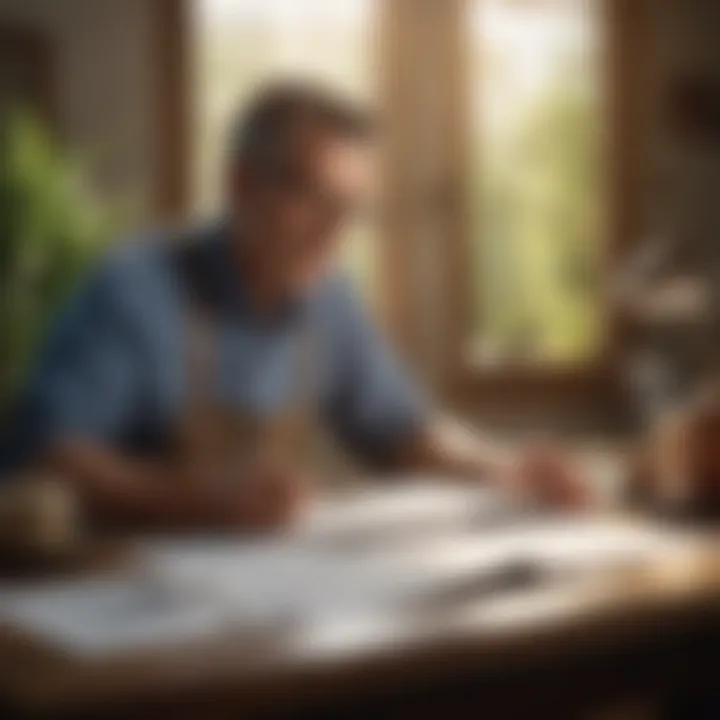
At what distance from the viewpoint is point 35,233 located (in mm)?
1047

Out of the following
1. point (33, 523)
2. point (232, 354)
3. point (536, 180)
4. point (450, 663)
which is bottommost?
point (450, 663)

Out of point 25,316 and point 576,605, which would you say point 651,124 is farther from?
point 25,316

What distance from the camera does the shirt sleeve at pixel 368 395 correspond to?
1.10 metres

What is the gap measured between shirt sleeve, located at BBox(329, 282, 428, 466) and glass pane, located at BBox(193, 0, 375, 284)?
0.04 meters

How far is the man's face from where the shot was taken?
108 centimetres

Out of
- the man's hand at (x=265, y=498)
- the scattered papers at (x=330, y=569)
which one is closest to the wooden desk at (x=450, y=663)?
the scattered papers at (x=330, y=569)

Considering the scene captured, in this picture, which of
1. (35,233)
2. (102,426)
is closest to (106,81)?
(35,233)

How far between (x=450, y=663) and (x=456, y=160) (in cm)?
36

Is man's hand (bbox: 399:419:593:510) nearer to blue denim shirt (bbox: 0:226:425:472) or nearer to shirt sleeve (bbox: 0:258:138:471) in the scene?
blue denim shirt (bbox: 0:226:425:472)

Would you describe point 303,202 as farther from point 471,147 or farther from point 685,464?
point 685,464

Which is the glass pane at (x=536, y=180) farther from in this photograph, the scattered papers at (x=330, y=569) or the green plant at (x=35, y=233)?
the green plant at (x=35, y=233)

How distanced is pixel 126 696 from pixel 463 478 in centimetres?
36

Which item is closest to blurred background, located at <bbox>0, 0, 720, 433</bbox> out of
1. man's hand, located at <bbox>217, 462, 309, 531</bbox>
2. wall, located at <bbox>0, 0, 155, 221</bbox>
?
wall, located at <bbox>0, 0, 155, 221</bbox>

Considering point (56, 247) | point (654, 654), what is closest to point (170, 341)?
point (56, 247)
